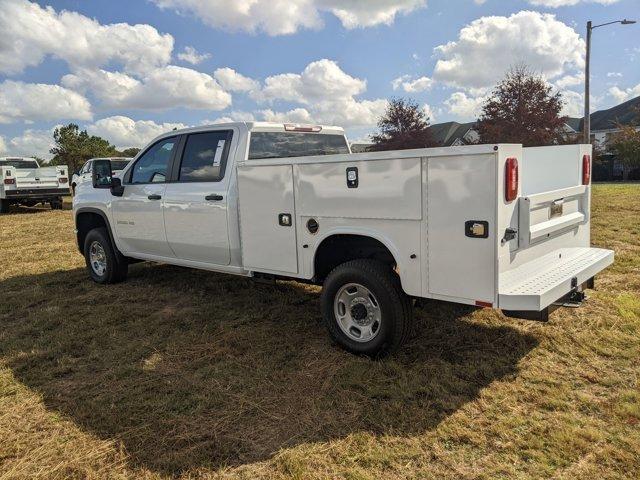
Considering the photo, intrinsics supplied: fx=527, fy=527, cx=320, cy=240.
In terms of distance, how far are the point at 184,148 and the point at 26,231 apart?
9873 millimetres

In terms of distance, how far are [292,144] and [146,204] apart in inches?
73.3

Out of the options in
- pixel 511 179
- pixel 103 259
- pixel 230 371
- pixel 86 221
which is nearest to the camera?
pixel 511 179

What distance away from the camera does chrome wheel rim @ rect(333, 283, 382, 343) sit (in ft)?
13.4

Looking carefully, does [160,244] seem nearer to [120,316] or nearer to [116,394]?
[120,316]

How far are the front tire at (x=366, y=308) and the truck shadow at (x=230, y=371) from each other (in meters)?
0.17

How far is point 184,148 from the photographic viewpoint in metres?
5.70

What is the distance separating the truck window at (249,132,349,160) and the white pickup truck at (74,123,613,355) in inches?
0.6

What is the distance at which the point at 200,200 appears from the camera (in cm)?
533

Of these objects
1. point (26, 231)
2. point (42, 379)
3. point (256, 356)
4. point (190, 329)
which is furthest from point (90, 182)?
point (26, 231)

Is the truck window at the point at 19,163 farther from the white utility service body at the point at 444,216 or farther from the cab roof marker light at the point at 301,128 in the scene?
the white utility service body at the point at 444,216

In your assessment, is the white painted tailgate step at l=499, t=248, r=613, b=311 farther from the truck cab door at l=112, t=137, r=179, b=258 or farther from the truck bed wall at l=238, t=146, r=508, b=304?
the truck cab door at l=112, t=137, r=179, b=258

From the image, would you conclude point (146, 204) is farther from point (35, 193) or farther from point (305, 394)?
point (35, 193)

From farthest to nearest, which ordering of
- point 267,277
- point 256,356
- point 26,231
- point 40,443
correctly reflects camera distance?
point 26,231, point 267,277, point 256,356, point 40,443

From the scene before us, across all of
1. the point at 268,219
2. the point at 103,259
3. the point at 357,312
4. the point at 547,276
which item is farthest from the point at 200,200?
the point at 547,276
